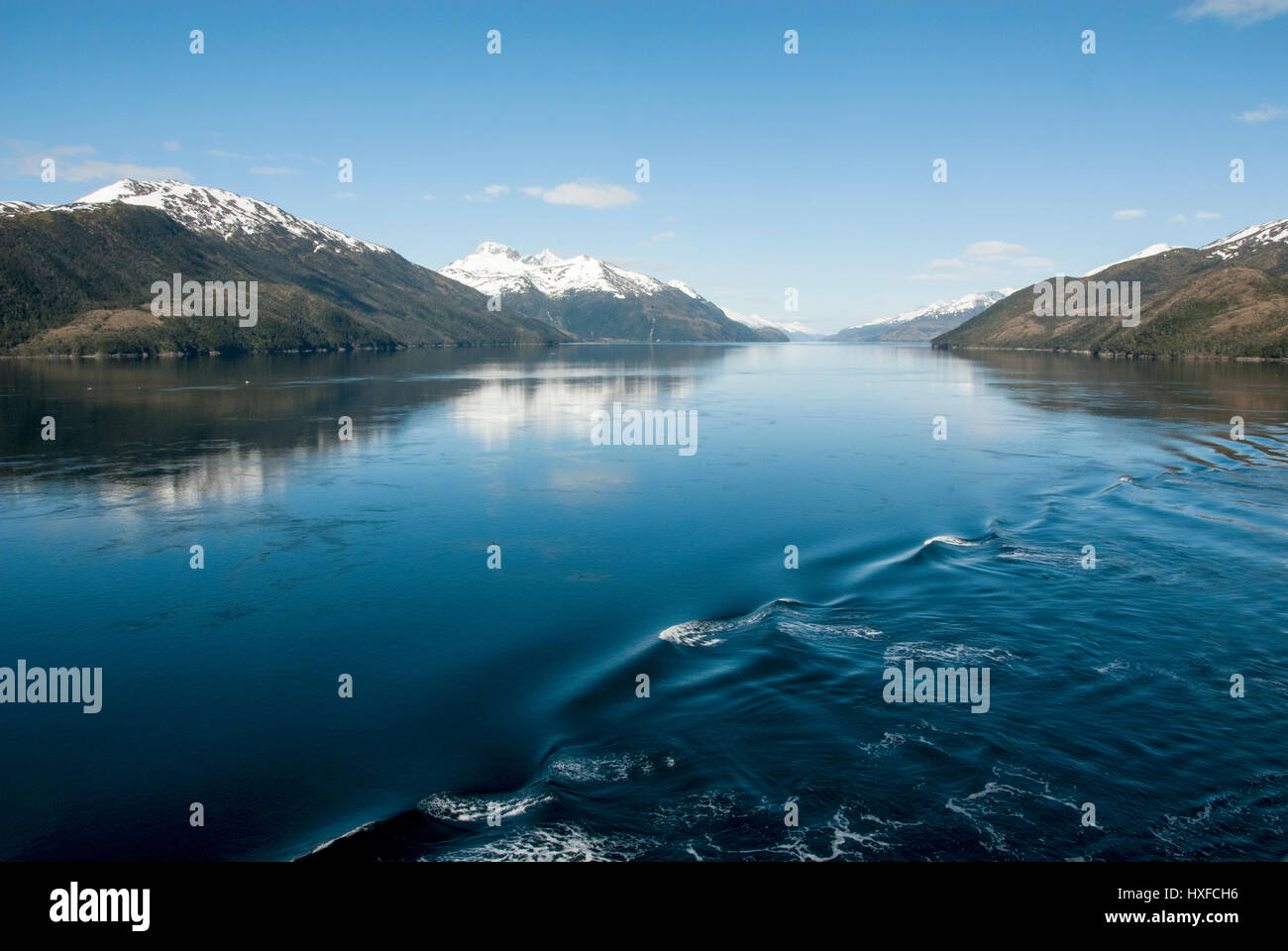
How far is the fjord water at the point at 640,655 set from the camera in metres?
13.2

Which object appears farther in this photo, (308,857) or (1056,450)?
(1056,450)

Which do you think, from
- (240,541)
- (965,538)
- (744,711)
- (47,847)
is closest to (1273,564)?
(965,538)

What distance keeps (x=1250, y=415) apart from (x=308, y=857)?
82.7 m

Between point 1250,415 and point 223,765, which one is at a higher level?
point 1250,415

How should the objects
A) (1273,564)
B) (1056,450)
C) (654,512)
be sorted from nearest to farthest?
(1273,564)
(654,512)
(1056,450)

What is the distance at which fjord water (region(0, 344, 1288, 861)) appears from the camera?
43.4ft

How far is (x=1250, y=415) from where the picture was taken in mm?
69500

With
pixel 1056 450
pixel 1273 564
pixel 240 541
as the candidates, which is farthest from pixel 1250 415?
pixel 240 541

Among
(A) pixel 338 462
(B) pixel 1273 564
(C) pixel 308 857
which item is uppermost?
(A) pixel 338 462

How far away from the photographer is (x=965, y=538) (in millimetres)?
29922

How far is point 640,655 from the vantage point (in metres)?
19.9
